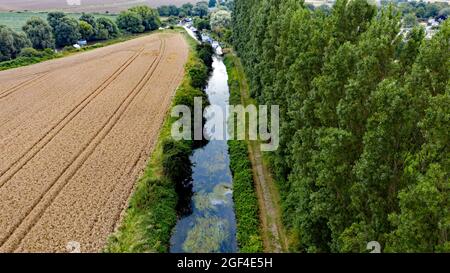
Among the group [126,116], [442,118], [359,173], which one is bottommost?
[126,116]

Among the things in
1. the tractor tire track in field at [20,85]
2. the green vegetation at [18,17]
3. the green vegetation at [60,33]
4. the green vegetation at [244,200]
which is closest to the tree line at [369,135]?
the green vegetation at [244,200]

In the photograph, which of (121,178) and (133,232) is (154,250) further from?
(121,178)

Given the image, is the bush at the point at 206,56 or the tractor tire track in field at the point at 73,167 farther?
the bush at the point at 206,56

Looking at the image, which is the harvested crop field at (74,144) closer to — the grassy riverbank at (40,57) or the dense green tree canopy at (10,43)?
the grassy riverbank at (40,57)

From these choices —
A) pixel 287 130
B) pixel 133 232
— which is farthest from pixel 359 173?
pixel 133 232

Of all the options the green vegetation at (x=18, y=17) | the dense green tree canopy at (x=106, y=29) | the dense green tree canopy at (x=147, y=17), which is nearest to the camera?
the dense green tree canopy at (x=106, y=29)

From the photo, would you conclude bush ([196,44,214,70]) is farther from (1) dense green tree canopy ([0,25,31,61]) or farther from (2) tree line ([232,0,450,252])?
(2) tree line ([232,0,450,252])
